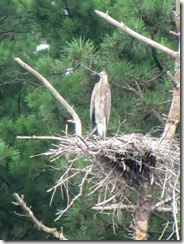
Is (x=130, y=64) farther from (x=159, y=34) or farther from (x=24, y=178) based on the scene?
(x=24, y=178)

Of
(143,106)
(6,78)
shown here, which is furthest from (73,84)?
(6,78)

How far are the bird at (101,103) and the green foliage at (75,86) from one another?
0.85 ft

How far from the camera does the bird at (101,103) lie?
388 inches

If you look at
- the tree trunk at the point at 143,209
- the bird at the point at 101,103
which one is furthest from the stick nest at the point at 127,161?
the bird at the point at 101,103

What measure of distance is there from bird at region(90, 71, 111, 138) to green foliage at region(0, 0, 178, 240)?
26 cm

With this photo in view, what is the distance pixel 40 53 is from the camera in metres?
14.2

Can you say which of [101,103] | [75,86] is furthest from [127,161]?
[75,86]

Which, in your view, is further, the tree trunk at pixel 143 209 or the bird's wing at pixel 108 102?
the bird's wing at pixel 108 102

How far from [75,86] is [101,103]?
1.19 meters

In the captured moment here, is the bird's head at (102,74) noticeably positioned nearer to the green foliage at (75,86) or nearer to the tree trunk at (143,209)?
the green foliage at (75,86)

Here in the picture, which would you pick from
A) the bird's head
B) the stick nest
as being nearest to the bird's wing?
the bird's head

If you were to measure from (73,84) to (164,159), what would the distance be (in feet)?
13.0

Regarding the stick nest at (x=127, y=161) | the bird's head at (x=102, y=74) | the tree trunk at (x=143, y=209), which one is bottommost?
the bird's head at (x=102, y=74)

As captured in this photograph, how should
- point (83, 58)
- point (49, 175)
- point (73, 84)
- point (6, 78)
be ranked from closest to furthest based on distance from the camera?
point (83, 58), point (73, 84), point (49, 175), point (6, 78)
